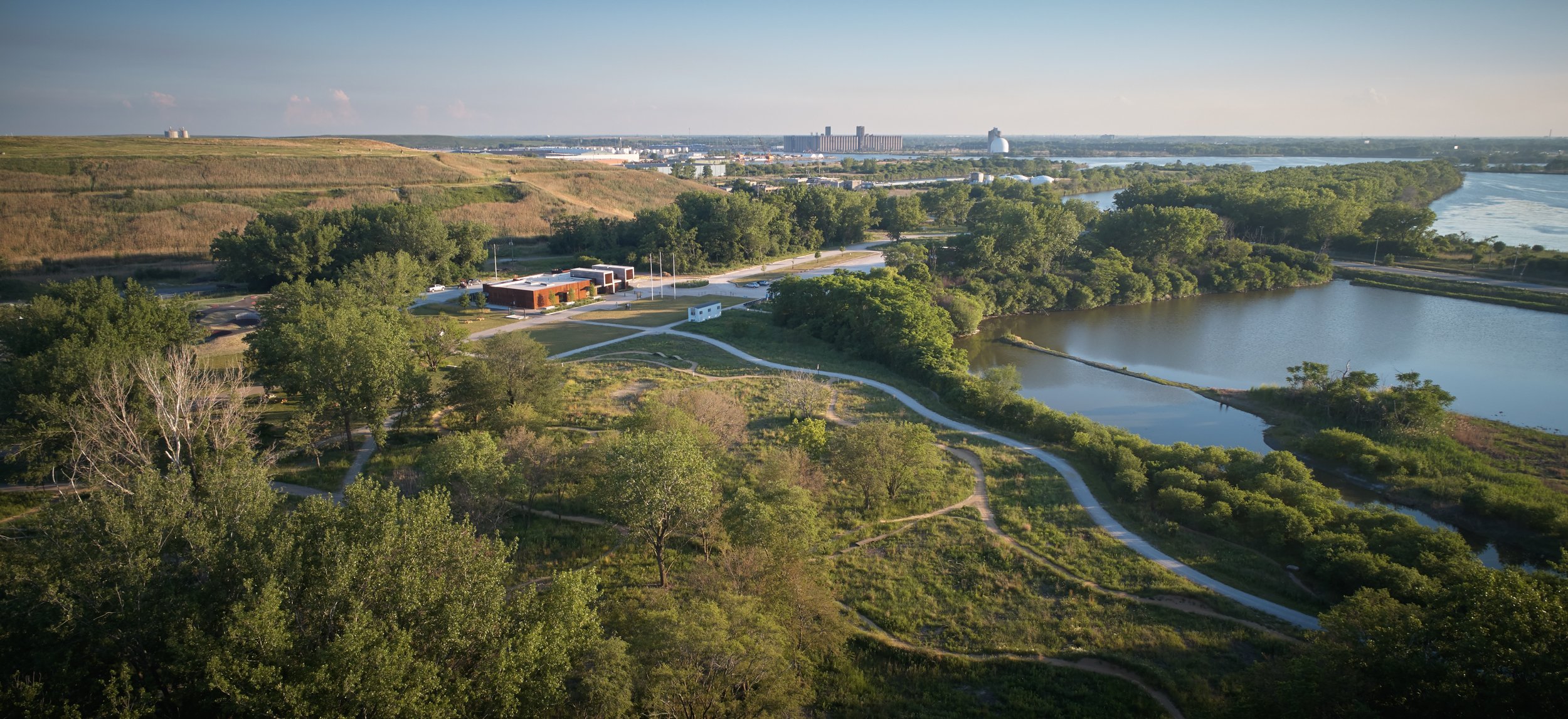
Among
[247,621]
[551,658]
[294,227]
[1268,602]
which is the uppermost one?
[294,227]

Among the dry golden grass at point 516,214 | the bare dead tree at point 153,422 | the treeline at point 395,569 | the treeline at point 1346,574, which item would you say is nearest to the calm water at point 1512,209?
→ the treeline at point 1346,574

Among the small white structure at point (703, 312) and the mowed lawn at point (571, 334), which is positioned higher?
the small white structure at point (703, 312)

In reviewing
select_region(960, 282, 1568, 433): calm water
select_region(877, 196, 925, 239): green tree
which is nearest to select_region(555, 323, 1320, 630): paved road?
select_region(960, 282, 1568, 433): calm water

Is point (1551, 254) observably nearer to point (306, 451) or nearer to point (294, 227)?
point (306, 451)

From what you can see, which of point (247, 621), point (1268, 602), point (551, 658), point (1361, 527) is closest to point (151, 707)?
point (247, 621)

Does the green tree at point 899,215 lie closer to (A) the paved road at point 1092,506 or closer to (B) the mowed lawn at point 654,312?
(B) the mowed lawn at point 654,312

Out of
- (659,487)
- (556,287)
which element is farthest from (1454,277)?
(659,487)

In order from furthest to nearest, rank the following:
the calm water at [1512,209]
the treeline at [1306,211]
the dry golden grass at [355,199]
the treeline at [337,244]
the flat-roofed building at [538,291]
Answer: the calm water at [1512,209]
the dry golden grass at [355,199]
the treeline at [1306,211]
the flat-roofed building at [538,291]
the treeline at [337,244]
